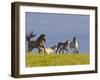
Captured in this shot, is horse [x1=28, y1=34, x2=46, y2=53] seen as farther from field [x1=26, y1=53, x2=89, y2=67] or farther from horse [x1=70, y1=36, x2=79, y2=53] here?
horse [x1=70, y1=36, x2=79, y2=53]

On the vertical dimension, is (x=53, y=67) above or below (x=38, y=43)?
below

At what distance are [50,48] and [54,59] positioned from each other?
0.09m

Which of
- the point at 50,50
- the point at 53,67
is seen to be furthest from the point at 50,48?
the point at 53,67

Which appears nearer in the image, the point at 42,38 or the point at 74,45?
the point at 42,38

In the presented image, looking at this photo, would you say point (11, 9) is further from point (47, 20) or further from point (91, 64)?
point (91, 64)

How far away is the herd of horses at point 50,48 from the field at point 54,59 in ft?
0.12

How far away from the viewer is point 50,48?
1866mm

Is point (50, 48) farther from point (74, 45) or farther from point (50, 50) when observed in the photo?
point (74, 45)

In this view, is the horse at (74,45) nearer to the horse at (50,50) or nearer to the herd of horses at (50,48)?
the herd of horses at (50,48)

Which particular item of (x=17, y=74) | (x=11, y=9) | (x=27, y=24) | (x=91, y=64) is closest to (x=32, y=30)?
(x=27, y=24)

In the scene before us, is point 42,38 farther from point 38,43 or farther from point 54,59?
point 54,59

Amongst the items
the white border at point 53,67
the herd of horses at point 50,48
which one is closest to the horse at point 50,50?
the herd of horses at point 50,48

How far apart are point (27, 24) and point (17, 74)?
1.20 ft

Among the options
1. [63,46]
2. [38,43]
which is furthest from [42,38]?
[63,46]
